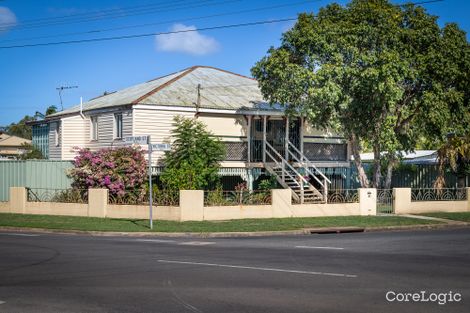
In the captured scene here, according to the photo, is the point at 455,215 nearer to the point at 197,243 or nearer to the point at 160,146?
the point at 160,146

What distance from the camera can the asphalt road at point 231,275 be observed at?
823cm

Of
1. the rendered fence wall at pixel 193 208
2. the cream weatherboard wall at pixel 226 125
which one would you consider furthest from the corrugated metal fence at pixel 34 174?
the cream weatherboard wall at pixel 226 125

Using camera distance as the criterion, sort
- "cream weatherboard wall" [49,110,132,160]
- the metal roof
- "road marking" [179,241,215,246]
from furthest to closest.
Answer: "cream weatherboard wall" [49,110,132,160], the metal roof, "road marking" [179,241,215,246]

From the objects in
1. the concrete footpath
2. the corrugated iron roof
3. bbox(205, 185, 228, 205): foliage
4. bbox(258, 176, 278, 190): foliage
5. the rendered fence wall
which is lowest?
the concrete footpath

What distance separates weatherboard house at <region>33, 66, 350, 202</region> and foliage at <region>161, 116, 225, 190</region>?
184 centimetres

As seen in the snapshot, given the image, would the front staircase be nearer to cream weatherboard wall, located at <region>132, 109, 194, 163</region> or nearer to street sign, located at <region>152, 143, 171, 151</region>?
cream weatherboard wall, located at <region>132, 109, 194, 163</region>

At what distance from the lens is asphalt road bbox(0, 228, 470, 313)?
823 centimetres

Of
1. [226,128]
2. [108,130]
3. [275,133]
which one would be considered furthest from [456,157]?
[108,130]

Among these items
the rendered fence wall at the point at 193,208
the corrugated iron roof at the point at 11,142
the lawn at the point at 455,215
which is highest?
the corrugated iron roof at the point at 11,142

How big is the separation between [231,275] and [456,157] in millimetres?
22397

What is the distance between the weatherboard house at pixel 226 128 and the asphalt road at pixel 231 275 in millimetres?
11224

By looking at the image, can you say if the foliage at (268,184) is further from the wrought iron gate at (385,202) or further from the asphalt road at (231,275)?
the asphalt road at (231,275)

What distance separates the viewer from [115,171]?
84.7 ft

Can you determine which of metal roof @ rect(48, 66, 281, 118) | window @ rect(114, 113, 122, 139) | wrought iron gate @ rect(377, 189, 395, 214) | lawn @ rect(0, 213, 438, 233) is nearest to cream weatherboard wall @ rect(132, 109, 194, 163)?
metal roof @ rect(48, 66, 281, 118)
